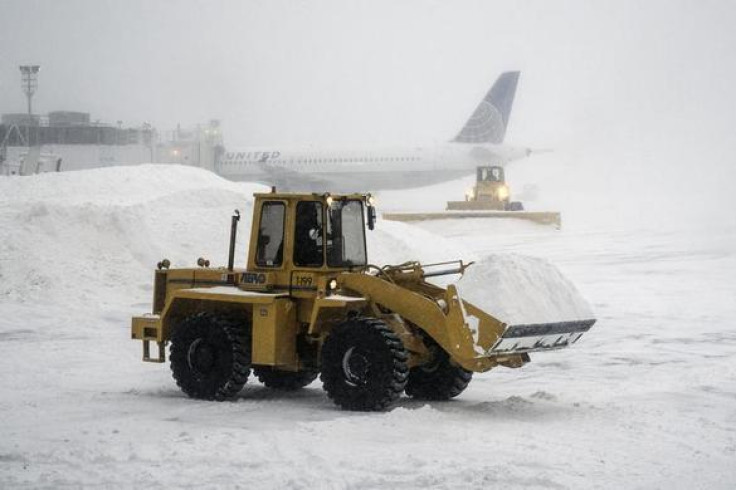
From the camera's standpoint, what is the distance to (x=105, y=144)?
72.2 metres

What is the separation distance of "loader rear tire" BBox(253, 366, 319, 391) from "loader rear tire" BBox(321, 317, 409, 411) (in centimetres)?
190

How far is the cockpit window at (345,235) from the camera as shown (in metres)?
12.3

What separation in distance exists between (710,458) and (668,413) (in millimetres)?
2192

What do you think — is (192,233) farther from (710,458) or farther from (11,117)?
(11,117)

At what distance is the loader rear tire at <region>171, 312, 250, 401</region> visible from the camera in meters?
12.3

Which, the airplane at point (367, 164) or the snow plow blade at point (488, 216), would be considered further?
the airplane at point (367, 164)

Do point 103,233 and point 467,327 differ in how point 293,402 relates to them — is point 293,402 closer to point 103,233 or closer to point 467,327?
point 467,327

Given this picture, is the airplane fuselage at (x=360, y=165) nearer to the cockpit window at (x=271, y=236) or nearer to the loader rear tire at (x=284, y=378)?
the loader rear tire at (x=284, y=378)

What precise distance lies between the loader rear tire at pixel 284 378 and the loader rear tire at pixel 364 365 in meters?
1.90

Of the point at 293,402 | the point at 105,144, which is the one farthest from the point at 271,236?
the point at 105,144

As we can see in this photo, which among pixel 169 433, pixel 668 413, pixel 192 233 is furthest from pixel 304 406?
pixel 192 233

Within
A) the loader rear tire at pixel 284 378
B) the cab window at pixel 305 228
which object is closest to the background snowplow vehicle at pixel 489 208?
the loader rear tire at pixel 284 378

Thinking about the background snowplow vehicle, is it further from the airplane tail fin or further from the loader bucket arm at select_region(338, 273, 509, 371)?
the loader bucket arm at select_region(338, 273, 509, 371)

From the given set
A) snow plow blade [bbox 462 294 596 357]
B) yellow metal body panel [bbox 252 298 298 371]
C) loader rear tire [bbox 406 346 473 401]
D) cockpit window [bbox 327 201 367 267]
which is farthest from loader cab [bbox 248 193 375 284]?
snow plow blade [bbox 462 294 596 357]
